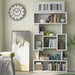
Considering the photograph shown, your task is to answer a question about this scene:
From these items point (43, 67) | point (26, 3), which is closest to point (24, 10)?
point (26, 3)

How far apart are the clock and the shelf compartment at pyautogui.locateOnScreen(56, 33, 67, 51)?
1441 mm

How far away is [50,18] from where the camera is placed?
6285mm

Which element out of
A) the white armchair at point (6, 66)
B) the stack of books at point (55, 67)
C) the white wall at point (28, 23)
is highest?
the white wall at point (28, 23)

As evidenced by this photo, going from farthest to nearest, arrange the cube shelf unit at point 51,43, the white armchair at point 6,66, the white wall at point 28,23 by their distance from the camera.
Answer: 1. the white wall at point 28,23
2. the cube shelf unit at point 51,43
3. the white armchair at point 6,66

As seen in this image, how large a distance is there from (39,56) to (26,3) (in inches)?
73.8

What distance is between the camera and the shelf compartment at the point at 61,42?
20.3 feet

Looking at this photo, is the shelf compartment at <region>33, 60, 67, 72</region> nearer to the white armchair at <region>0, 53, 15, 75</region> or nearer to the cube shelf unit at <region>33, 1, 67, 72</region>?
the cube shelf unit at <region>33, 1, 67, 72</region>

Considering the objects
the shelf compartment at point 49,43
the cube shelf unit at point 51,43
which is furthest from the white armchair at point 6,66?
the shelf compartment at point 49,43

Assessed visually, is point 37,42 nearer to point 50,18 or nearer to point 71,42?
point 50,18

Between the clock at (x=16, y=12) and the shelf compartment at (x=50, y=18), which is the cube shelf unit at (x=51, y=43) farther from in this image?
the clock at (x=16, y=12)

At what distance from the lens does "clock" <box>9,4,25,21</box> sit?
21.1 feet

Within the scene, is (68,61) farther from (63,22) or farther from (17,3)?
(17,3)

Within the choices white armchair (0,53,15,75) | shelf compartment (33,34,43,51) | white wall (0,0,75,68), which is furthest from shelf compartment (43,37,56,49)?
white armchair (0,53,15,75)

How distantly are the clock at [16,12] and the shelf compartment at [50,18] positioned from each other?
482 millimetres
